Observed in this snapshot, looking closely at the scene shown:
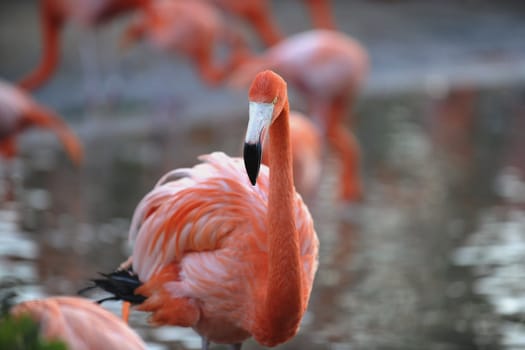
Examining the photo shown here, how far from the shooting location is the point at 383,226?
20.5ft

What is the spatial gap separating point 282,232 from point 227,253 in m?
0.33

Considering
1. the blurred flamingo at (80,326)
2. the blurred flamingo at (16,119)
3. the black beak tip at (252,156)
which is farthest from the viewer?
the blurred flamingo at (16,119)

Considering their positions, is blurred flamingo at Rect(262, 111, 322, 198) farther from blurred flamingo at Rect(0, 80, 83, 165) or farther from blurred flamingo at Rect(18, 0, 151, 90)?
blurred flamingo at Rect(18, 0, 151, 90)

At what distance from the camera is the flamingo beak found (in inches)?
104

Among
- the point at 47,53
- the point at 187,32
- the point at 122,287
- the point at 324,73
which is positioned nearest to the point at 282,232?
the point at 122,287

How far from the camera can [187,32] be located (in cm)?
896

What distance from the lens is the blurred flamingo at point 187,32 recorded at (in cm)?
898

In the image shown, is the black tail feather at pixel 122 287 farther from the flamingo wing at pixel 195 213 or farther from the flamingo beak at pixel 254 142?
the flamingo beak at pixel 254 142

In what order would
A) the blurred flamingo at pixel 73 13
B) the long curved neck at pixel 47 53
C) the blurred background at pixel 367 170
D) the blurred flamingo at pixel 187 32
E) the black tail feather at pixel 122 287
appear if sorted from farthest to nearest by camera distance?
the blurred flamingo at pixel 187 32 < the blurred flamingo at pixel 73 13 < the long curved neck at pixel 47 53 < the blurred background at pixel 367 170 < the black tail feather at pixel 122 287

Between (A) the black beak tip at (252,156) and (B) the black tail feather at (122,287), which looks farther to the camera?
(B) the black tail feather at (122,287)

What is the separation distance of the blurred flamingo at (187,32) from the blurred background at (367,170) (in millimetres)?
404

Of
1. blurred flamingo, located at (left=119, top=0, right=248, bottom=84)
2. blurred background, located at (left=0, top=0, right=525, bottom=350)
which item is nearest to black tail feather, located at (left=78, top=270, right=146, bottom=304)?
blurred background, located at (left=0, top=0, right=525, bottom=350)

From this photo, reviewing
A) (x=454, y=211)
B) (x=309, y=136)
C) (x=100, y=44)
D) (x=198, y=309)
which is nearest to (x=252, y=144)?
(x=198, y=309)

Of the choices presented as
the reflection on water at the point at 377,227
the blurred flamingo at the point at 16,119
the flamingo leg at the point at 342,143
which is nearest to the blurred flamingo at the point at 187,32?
the reflection on water at the point at 377,227
